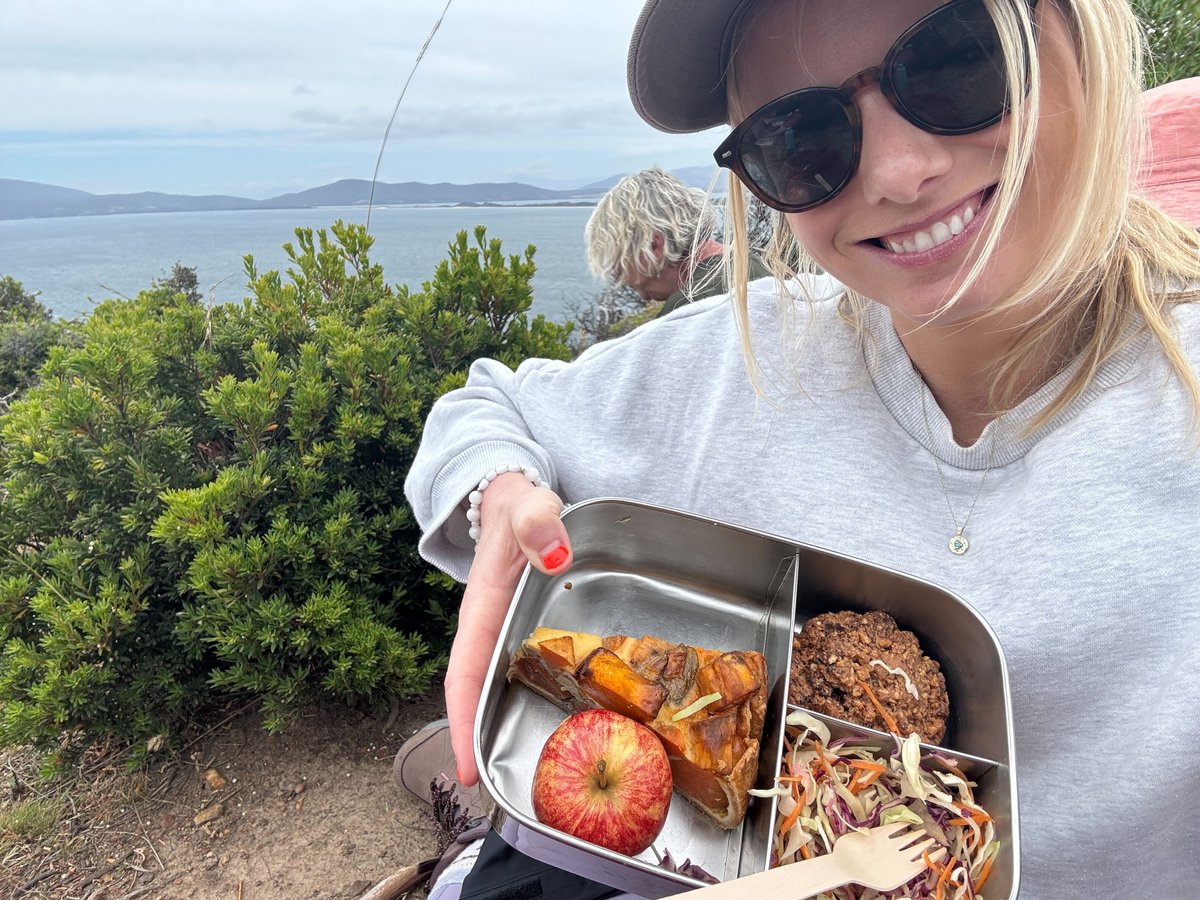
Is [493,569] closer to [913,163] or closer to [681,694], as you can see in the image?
[681,694]

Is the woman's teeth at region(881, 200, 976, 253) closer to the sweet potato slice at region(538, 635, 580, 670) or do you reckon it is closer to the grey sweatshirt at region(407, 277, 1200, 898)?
the grey sweatshirt at region(407, 277, 1200, 898)

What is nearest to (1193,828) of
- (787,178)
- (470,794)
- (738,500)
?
(738,500)

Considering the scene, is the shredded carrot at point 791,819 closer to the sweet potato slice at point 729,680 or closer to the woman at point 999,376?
the sweet potato slice at point 729,680

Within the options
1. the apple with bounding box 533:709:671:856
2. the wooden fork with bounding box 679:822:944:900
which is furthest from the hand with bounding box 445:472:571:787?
the wooden fork with bounding box 679:822:944:900

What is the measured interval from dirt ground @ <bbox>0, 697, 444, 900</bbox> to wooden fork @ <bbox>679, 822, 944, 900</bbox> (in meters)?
1.78

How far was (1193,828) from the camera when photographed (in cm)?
111

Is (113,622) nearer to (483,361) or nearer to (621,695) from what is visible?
(483,361)

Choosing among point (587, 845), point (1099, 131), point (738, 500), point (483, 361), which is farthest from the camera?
point (483, 361)

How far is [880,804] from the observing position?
36.9 inches

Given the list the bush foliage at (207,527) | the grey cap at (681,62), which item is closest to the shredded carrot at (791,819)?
the grey cap at (681,62)

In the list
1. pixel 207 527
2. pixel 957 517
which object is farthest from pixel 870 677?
pixel 207 527

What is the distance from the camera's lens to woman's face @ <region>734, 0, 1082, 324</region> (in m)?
0.98

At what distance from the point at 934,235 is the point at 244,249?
13.7 feet

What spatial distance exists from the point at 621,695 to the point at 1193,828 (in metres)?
0.98
